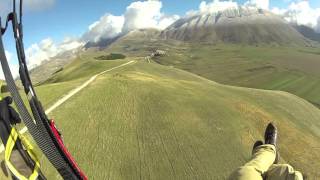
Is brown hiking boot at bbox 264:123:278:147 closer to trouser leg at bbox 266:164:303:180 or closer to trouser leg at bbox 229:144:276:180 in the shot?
trouser leg at bbox 229:144:276:180

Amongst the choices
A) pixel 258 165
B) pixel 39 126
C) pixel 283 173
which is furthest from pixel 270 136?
pixel 39 126

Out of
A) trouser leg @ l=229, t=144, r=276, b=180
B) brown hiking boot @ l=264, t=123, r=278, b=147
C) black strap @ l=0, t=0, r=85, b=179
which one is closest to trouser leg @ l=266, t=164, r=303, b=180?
trouser leg @ l=229, t=144, r=276, b=180

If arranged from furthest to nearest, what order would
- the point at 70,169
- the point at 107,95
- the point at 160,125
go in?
the point at 107,95 < the point at 160,125 < the point at 70,169

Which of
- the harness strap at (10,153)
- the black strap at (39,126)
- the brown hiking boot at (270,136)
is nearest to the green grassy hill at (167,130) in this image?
the brown hiking boot at (270,136)

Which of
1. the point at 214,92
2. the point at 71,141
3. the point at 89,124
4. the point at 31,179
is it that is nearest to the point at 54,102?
the point at 89,124

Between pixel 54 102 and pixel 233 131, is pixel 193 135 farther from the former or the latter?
pixel 54 102

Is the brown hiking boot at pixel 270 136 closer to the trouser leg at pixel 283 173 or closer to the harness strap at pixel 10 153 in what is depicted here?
the trouser leg at pixel 283 173
